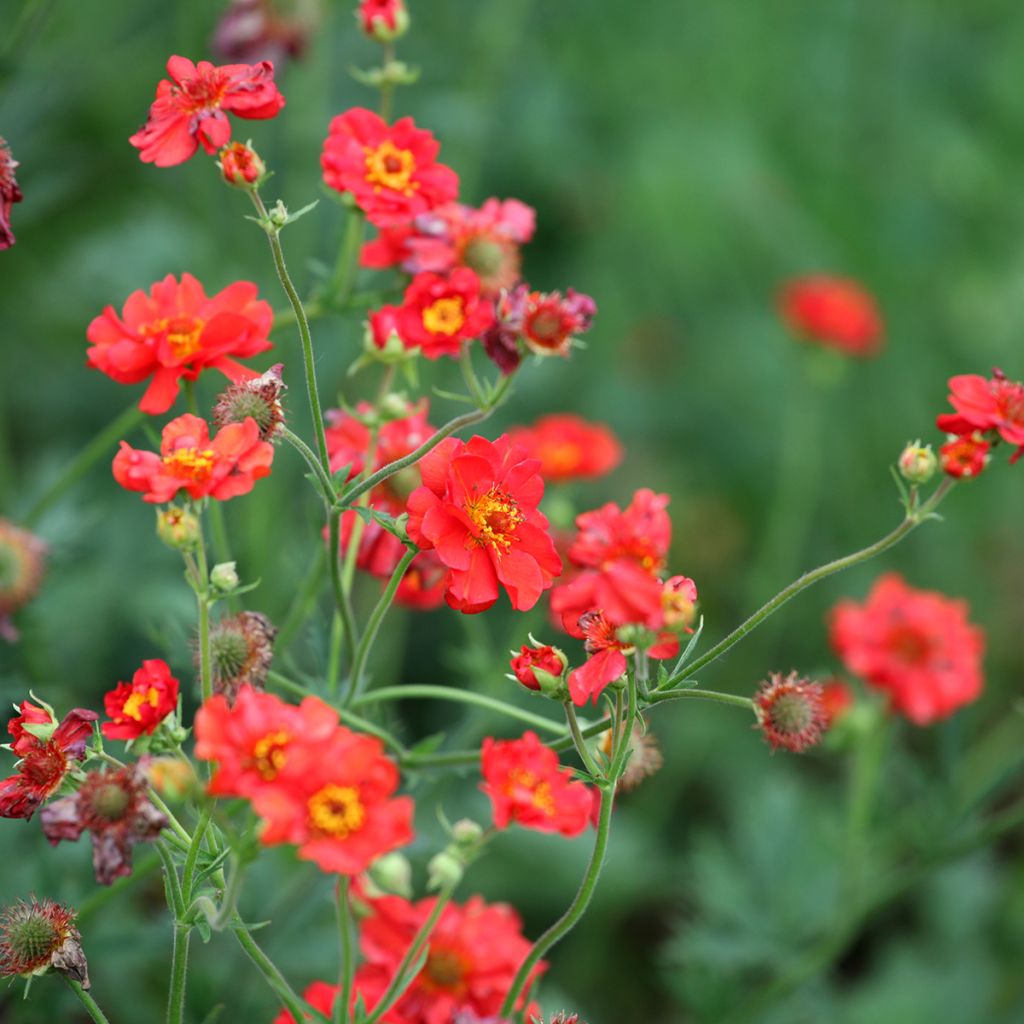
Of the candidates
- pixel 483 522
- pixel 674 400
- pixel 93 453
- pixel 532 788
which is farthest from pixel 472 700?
pixel 674 400

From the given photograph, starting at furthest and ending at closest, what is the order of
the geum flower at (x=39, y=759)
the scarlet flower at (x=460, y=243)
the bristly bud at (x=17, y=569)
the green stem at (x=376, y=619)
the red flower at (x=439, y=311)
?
the bristly bud at (x=17, y=569) < the scarlet flower at (x=460, y=243) < the red flower at (x=439, y=311) < the green stem at (x=376, y=619) < the geum flower at (x=39, y=759)

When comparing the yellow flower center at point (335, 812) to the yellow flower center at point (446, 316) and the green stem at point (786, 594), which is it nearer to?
the green stem at point (786, 594)

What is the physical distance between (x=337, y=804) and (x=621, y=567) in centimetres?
37

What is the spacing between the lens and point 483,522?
4.94ft

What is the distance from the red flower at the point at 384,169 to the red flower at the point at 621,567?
62 cm

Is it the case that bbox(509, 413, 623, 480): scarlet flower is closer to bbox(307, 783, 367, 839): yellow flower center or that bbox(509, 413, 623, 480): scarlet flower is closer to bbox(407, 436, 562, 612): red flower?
bbox(407, 436, 562, 612): red flower

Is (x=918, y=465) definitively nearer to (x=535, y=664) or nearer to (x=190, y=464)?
(x=535, y=664)

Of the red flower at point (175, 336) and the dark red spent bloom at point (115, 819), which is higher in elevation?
the red flower at point (175, 336)

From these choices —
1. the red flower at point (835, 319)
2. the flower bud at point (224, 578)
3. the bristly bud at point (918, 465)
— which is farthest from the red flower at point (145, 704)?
the red flower at point (835, 319)

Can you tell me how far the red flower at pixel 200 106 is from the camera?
5.15 feet

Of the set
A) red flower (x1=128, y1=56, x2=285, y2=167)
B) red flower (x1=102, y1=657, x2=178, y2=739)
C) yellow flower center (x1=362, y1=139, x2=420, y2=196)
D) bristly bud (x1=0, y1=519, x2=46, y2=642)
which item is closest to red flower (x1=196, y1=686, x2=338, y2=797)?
red flower (x1=102, y1=657, x2=178, y2=739)

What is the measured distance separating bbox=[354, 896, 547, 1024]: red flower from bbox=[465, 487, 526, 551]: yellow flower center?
0.50 m

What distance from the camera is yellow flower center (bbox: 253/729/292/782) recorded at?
1203 mm

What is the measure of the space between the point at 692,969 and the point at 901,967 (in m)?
0.83
